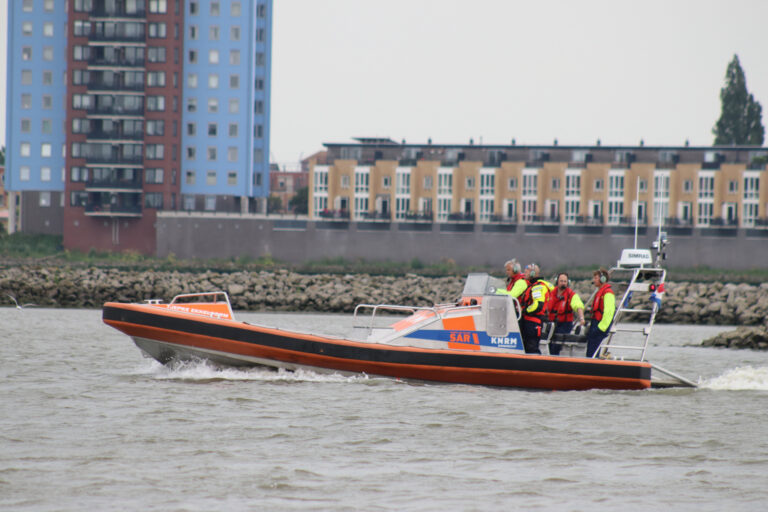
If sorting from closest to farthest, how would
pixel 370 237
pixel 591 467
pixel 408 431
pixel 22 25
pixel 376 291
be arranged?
pixel 591 467 → pixel 408 431 → pixel 376 291 → pixel 370 237 → pixel 22 25

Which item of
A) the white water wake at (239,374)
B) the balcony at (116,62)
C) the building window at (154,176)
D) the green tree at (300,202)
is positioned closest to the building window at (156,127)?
the building window at (154,176)

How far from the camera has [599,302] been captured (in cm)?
1636

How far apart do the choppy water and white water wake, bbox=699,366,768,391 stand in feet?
0.16

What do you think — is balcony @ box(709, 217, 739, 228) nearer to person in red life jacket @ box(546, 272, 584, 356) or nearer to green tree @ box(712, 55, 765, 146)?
green tree @ box(712, 55, 765, 146)

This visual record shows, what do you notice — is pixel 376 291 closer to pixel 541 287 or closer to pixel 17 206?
pixel 541 287

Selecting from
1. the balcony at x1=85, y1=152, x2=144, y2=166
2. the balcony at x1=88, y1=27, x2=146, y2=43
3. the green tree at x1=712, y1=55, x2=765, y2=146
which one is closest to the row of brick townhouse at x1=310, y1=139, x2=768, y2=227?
the green tree at x1=712, y1=55, x2=765, y2=146

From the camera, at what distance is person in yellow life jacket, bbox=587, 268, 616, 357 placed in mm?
16266

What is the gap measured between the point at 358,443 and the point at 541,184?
66638mm

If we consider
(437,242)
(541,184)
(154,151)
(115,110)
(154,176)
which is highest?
(115,110)

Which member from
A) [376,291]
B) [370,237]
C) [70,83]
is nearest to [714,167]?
[370,237]

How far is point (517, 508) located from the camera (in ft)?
33.0

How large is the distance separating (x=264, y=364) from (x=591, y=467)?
6.68 metres

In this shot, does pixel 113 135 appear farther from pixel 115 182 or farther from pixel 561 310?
pixel 561 310

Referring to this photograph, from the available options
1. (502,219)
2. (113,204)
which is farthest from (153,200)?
(502,219)
